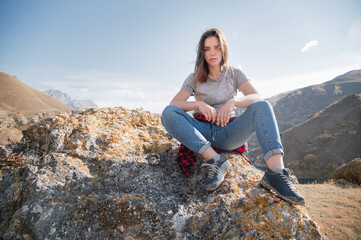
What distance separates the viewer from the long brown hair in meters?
3.02

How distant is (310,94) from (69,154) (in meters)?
148

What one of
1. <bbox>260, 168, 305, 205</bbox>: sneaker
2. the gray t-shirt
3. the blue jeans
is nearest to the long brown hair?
the gray t-shirt

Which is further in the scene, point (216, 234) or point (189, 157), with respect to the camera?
point (189, 157)

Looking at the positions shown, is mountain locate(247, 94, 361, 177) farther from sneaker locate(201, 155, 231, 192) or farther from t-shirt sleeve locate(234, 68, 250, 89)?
sneaker locate(201, 155, 231, 192)

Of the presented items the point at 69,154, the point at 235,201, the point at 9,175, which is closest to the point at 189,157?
the point at 235,201

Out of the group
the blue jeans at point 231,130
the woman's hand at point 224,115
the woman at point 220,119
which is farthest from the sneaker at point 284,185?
the woman's hand at point 224,115

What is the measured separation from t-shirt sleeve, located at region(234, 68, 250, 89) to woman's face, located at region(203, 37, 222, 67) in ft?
1.25

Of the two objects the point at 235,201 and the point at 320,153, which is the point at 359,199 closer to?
the point at 235,201

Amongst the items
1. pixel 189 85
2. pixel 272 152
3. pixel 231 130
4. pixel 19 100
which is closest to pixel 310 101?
pixel 189 85

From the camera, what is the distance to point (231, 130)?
2.58 meters

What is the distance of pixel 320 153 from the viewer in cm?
4578

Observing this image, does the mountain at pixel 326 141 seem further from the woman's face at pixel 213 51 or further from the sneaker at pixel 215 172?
the sneaker at pixel 215 172

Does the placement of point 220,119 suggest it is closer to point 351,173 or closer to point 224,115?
point 224,115

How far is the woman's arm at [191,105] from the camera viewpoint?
257cm
